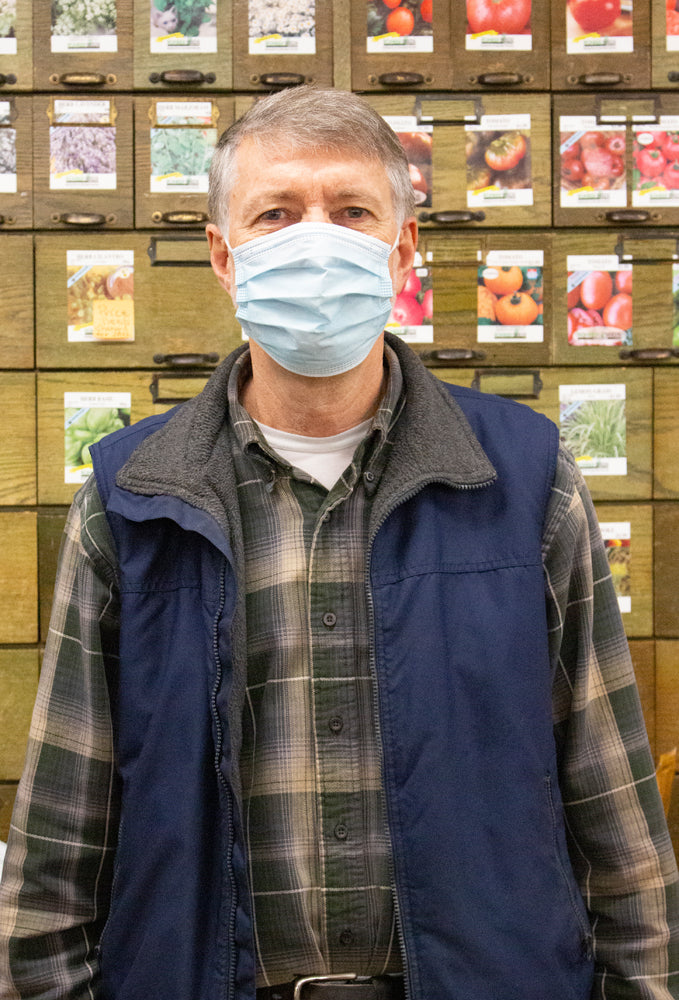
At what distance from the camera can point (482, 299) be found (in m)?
2.42

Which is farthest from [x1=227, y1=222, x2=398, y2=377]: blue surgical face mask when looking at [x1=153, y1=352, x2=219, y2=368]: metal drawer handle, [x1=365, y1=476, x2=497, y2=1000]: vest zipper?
[x1=153, y1=352, x2=219, y2=368]: metal drawer handle

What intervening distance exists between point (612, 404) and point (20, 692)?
5.76ft

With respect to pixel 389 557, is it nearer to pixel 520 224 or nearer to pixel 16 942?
pixel 16 942

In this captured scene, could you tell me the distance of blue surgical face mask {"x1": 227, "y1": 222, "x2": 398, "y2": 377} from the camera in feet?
3.25

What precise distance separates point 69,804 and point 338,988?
317 millimetres

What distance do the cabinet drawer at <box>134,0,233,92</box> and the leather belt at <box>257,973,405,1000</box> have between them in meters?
2.18

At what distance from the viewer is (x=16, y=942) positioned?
0.86 m

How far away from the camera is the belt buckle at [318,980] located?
855 millimetres

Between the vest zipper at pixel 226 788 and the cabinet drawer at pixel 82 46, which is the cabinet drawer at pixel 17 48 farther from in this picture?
the vest zipper at pixel 226 788

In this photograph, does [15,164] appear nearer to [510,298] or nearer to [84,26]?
[84,26]

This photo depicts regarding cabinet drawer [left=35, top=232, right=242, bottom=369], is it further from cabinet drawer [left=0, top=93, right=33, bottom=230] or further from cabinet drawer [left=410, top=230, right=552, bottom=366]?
cabinet drawer [left=410, top=230, right=552, bottom=366]

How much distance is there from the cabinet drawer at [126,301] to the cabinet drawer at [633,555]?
114 centimetres

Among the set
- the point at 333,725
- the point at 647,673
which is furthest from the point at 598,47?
the point at 333,725

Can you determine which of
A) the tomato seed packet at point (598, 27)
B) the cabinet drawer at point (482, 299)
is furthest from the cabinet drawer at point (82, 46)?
the tomato seed packet at point (598, 27)
